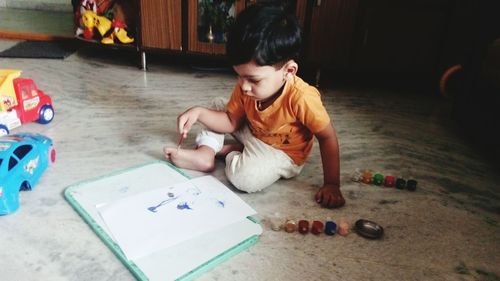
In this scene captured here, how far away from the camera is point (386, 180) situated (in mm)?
964

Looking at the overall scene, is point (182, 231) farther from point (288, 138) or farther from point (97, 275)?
point (288, 138)

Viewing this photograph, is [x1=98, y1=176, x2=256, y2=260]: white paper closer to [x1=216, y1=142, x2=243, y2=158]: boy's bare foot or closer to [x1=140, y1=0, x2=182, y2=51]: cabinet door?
[x1=216, y1=142, x2=243, y2=158]: boy's bare foot

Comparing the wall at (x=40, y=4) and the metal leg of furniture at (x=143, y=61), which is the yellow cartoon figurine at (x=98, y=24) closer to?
the metal leg of furniture at (x=143, y=61)

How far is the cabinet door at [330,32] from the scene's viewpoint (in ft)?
5.02

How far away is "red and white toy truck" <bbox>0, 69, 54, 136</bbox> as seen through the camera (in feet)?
3.49

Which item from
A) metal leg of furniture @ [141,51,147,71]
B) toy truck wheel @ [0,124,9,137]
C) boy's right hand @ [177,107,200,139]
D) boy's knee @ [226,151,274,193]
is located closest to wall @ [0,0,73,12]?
metal leg of furniture @ [141,51,147,71]

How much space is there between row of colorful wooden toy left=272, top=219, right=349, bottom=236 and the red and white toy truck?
30.0 inches

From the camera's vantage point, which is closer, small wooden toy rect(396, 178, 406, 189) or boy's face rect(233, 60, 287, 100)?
boy's face rect(233, 60, 287, 100)

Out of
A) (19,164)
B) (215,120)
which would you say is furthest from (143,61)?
(19,164)

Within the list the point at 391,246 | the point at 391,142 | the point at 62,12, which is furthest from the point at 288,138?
the point at 62,12

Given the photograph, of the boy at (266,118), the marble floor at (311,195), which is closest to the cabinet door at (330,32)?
the marble floor at (311,195)

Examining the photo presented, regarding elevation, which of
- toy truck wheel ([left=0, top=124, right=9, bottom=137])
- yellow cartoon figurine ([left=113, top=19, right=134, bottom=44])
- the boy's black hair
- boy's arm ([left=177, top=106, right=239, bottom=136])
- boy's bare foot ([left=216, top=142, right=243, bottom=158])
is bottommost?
boy's bare foot ([left=216, top=142, right=243, bottom=158])

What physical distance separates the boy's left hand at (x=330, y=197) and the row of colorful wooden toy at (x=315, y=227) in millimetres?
81

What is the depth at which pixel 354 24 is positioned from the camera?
1.55m
